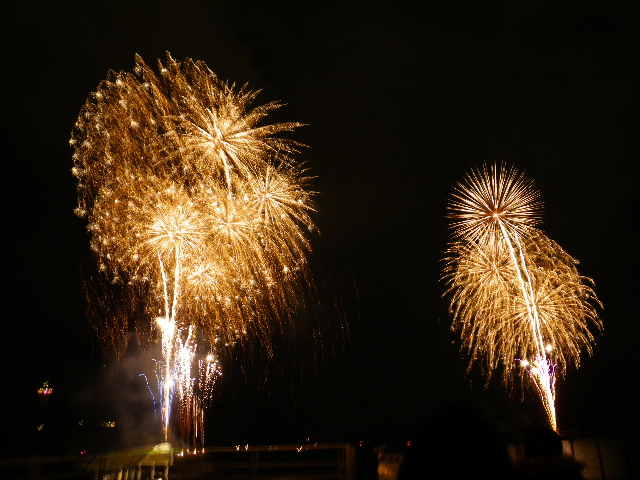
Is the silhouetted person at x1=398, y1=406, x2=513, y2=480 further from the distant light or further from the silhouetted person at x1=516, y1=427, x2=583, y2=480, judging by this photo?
the distant light

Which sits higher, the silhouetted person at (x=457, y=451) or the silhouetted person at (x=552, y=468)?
the silhouetted person at (x=457, y=451)

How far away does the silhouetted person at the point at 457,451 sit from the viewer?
1589 mm

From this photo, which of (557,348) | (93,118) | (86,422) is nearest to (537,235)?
(557,348)

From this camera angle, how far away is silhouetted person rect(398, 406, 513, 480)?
A: 1589 mm

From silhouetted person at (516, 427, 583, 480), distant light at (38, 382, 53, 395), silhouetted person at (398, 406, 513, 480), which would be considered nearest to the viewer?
silhouetted person at (398, 406, 513, 480)

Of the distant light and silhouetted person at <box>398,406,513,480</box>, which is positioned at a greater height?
the distant light

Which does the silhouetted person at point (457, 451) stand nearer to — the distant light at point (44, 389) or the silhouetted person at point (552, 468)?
the silhouetted person at point (552, 468)

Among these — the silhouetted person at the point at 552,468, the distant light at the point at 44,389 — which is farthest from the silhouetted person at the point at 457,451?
the distant light at the point at 44,389

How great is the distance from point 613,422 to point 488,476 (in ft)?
17.1

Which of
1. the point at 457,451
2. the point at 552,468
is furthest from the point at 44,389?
the point at 457,451

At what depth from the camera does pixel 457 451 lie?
1.61 m

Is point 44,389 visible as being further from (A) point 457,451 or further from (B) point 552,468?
(A) point 457,451

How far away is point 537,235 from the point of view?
51.1 feet

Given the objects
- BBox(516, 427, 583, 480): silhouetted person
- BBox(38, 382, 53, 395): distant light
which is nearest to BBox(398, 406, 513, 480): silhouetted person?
BBox(516, 427, 583, 480): silhouetted person
